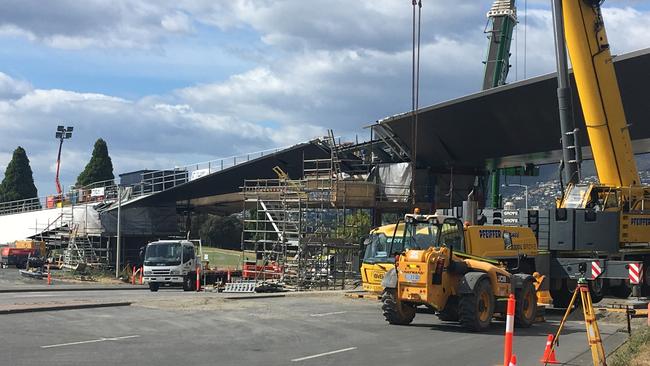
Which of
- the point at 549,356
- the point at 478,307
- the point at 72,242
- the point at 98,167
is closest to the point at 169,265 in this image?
the point at 478,307

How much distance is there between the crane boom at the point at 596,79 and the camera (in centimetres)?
2611

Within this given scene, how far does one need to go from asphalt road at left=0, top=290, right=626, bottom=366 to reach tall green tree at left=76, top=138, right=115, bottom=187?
78910 mm

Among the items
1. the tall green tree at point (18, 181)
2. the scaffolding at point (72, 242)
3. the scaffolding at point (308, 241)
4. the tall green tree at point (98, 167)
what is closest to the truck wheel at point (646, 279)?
the scaffolding at point (308, 241)

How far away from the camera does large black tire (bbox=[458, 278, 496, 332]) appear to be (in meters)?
17.6

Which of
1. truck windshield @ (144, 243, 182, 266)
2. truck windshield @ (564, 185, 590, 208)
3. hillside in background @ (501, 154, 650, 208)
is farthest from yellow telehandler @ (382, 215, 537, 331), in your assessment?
truck windshield @ (144, 243, 182, 266)

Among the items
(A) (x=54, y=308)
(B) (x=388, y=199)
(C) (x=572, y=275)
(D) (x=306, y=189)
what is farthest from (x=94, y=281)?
→ (C) (x=572, y=275)

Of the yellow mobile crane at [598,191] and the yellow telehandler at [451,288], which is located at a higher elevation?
the yellow mobile crane at [598,191]

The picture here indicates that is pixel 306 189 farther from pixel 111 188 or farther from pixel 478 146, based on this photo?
pixel 111 188

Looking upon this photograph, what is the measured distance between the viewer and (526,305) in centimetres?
1947

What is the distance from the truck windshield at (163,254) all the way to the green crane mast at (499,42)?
26150 millimetres

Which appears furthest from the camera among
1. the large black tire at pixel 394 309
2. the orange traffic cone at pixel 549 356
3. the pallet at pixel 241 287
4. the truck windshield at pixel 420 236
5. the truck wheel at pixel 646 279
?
the pallet at pixel 241 287

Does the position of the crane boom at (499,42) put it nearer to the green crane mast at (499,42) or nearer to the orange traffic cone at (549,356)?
the green crane mast at (499,42)

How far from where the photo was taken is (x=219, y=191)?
6831 cm

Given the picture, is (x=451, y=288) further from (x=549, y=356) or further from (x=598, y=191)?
(x=598, y=191)
